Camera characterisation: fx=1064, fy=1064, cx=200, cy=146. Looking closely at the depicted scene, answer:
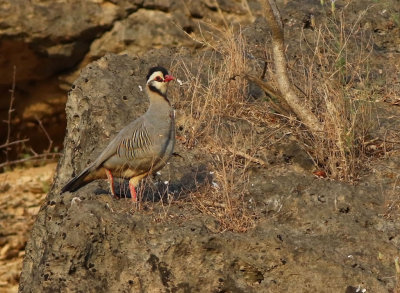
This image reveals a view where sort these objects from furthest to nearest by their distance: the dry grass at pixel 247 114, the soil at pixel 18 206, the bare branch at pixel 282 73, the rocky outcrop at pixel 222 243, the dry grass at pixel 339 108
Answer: the soil at pixel 18 206, the bare branch at pixel 282 73, the dry grass at pixel 339 108, the dry grass at pixel 247 114, the rocky outcrop at pixel 222 243

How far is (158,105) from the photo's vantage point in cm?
857

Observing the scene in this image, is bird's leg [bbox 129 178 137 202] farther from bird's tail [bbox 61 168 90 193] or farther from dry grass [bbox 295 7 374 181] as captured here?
dry grass [bbox 295 7 374 181]

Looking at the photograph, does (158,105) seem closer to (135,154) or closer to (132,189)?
(135,154)

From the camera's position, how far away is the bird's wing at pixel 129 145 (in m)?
8.24

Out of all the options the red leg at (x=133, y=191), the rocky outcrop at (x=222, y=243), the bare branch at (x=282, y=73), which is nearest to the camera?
the rocky outcrop at (x=222, y=243)

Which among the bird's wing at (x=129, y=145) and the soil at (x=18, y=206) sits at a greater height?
the bird's wing at (x=129, y=145)

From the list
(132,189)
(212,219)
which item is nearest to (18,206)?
(132,189)

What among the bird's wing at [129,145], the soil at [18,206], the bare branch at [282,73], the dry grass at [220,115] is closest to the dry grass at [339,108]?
the bare branch at [282,73]

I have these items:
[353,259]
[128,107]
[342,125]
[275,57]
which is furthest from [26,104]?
[353,259]

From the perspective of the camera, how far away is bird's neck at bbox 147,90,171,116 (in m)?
8.52

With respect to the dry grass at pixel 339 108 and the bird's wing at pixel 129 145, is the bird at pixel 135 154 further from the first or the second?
the dry grass at pixel 339 108

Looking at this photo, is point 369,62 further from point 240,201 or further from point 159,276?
point 159,276

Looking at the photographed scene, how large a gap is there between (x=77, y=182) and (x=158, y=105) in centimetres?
91

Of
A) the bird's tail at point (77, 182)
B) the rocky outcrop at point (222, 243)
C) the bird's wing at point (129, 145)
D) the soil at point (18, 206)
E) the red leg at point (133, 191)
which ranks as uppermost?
the bird's wing at point (129, 145)
